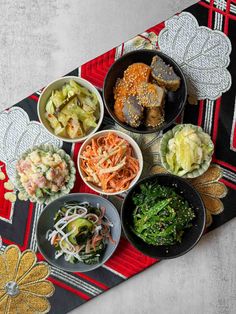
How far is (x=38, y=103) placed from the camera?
2.44 m

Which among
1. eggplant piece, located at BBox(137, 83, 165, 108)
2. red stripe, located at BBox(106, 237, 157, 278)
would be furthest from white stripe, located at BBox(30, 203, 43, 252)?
eggplant piece, located at BBox(137, 83, 165, 108)

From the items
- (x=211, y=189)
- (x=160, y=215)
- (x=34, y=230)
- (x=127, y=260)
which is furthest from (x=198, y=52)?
(x=34, y=230)

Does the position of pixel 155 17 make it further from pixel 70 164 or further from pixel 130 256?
pixel 130 256

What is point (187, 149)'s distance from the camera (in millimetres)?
2359

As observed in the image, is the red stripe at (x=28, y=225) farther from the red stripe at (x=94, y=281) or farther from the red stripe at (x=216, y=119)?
the red stripe at (x=216, y=119)

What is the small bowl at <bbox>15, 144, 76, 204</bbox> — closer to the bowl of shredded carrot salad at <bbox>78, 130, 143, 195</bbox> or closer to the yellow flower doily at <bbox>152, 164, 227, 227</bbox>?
the bowl of shredded carrot salad at <bbox>78, 130, 143, 195</bbox>

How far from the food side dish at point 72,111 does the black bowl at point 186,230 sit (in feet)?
1.28

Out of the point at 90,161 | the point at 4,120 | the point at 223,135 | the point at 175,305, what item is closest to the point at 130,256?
the point at 175,305

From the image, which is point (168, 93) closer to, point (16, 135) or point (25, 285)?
point (16, 135)

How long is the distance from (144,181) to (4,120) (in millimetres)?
799

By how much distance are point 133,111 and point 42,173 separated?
52 cm

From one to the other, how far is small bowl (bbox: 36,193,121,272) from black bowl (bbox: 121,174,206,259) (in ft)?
0.21

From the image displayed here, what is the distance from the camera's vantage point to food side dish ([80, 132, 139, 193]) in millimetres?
2406

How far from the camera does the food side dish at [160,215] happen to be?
2.39 meters
